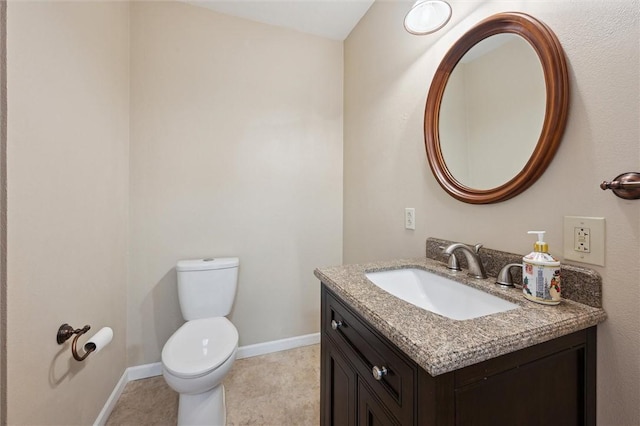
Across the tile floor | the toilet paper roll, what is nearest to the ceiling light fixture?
the toilet paper roll

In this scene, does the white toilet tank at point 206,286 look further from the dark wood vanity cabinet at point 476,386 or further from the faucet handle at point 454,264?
the faucet handle at point 454,264

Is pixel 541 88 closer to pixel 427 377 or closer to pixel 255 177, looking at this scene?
pixel 427 377

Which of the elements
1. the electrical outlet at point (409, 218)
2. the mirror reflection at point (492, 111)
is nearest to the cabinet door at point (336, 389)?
the electrical outlet at point (409, 218)

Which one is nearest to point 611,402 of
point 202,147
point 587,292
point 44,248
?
point 587,292

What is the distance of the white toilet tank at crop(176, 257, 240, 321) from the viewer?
1589 millimetres

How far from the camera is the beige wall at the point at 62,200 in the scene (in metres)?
0.77

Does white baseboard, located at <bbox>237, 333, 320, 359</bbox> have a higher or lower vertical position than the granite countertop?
lower

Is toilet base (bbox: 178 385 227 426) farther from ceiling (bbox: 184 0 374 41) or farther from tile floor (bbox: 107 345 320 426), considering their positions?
ceiling (bbox: 184 0 374 41)

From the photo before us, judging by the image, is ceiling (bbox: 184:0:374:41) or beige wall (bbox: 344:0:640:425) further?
ceiling (bbox: 184:0:374:41)

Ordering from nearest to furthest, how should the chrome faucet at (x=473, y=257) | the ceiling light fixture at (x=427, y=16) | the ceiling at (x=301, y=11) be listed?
the chrome faucet at (x=473, y=257) → the ceiling light fixture at (x=427, y=16) → the ceiling at (x=301, y=11)

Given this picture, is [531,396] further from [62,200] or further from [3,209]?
[62,200]

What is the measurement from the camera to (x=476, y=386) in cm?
52

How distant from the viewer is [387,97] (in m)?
1.55

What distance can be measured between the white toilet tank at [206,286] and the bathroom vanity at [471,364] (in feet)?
3.66
